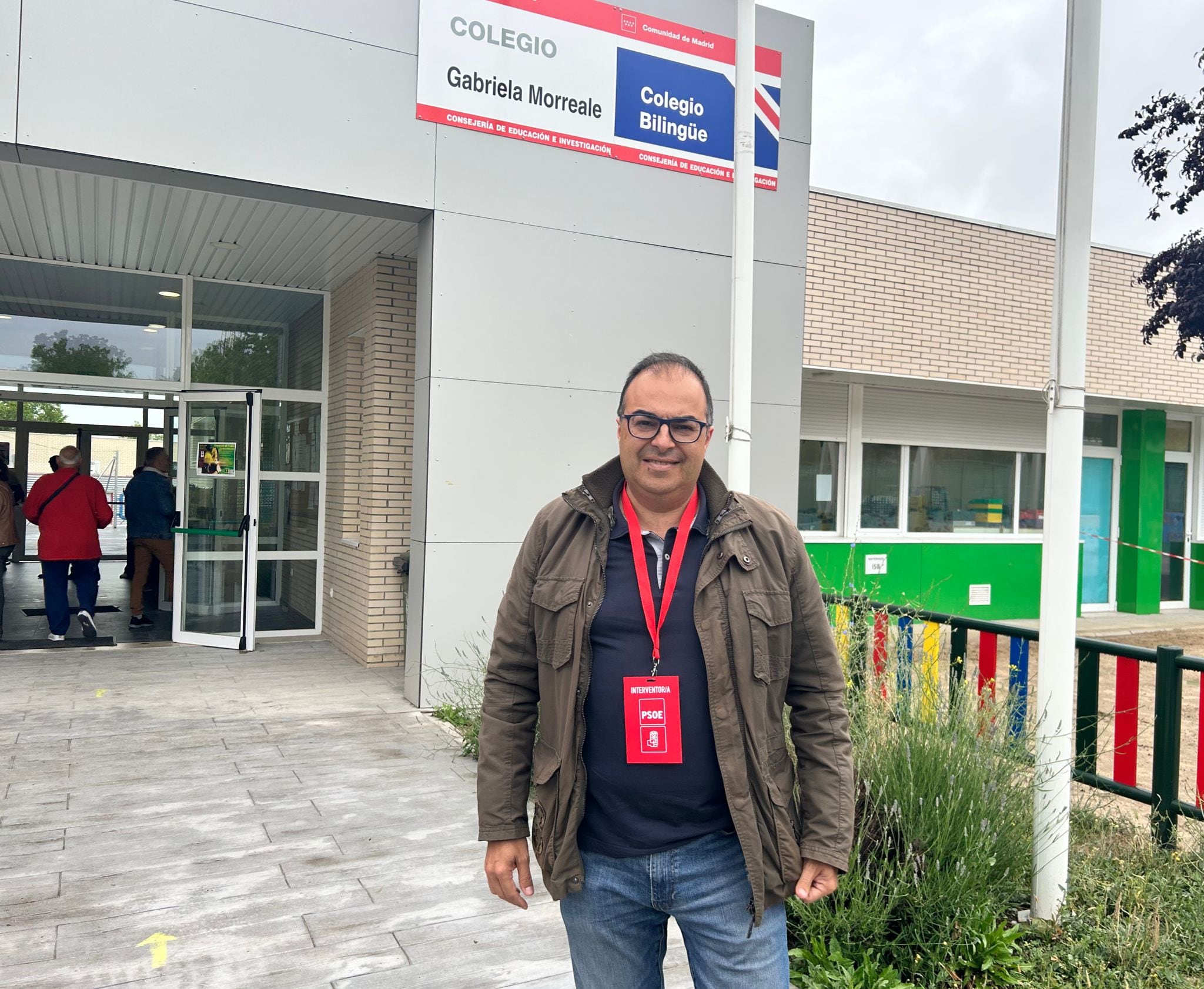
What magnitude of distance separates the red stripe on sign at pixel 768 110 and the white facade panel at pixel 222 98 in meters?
3.03

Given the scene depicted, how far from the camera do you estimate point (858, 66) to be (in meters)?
37.1

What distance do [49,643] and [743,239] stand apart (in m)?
7.65

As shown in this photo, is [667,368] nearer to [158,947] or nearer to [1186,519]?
[158,947]

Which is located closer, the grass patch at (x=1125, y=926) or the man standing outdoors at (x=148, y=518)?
the grass patch at (x=1125, y=926)

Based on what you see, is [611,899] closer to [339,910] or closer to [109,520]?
[339,910]

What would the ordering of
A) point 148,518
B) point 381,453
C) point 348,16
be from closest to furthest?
1. point 348,16
2. point 381,453
3. point 148,518

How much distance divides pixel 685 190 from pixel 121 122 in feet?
14.0

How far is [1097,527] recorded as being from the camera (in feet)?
55.2

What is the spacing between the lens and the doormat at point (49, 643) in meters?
8.86

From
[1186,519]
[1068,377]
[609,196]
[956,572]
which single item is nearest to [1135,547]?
[1186,519]

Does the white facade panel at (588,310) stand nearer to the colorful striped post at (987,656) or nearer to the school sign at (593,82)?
the school sign at (593,82)

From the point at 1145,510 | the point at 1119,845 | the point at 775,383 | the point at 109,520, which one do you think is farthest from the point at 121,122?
the point at 1145,510

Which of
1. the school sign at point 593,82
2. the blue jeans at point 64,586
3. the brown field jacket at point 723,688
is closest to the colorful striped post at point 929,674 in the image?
the brown field jacket at point 723,688

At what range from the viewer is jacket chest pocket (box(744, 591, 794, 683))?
2004mm
